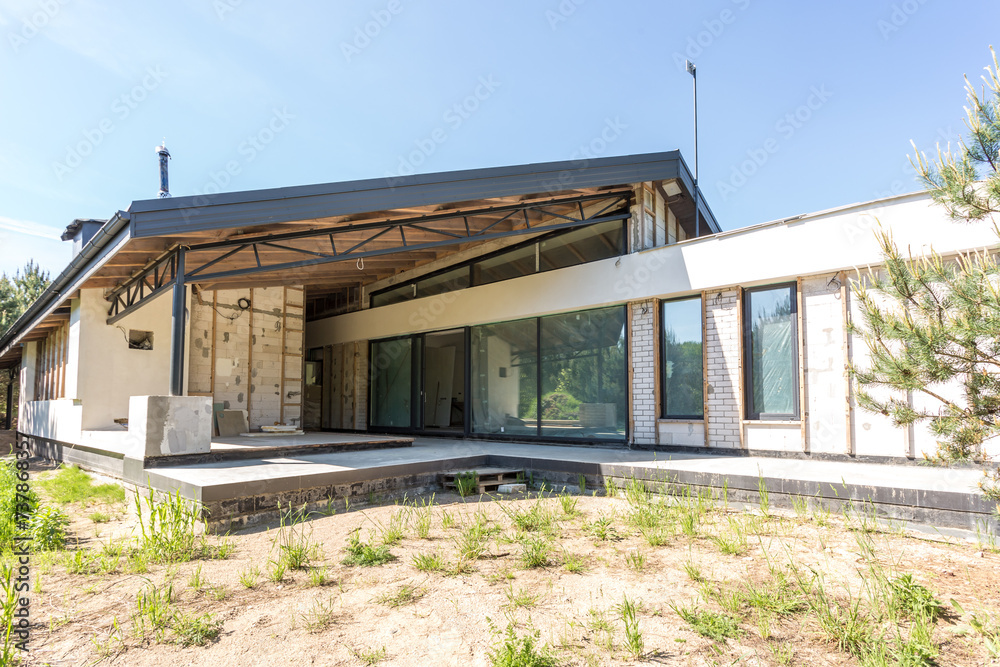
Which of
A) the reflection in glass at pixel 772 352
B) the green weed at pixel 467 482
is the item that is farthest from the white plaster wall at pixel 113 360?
the reflection in glass at pixel 772 352

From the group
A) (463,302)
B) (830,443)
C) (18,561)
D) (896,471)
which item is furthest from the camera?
(463,302)

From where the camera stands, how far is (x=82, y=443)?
801 centimetres

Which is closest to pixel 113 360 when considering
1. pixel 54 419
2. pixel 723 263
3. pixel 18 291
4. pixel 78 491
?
pixel 54 419

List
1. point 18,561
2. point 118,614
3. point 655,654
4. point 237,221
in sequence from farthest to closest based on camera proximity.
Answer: point 237,221, point 18,561, point 118,614, point 655,654

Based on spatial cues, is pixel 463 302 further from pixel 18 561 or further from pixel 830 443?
pixel 18 561

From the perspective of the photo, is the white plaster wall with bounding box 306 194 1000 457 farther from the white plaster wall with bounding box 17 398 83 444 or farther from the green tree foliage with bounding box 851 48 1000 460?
the white plaster wall with bounding box 17 398 83 444

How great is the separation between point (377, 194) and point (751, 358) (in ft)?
17.2

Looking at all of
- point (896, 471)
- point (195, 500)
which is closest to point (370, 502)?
point (195, 500)

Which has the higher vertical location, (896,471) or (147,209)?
(147,209)

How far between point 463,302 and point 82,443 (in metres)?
6.47

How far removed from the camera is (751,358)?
23.5 ft

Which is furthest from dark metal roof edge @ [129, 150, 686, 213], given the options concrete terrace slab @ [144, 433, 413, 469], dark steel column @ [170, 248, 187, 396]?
concrete terrace slab @ [144, 433, 413, 469]

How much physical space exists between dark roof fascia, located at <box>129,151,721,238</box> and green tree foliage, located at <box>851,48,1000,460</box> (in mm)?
4777

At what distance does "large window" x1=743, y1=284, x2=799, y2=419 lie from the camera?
6809mm
